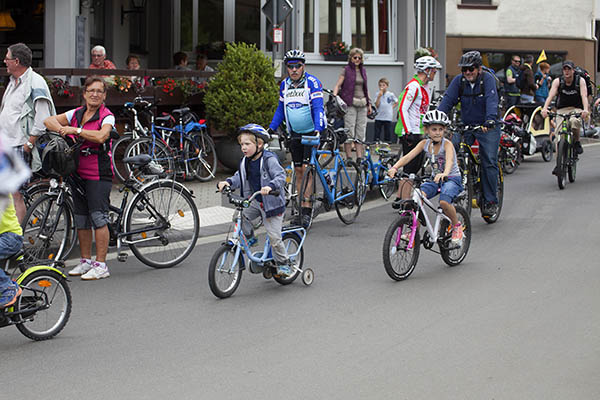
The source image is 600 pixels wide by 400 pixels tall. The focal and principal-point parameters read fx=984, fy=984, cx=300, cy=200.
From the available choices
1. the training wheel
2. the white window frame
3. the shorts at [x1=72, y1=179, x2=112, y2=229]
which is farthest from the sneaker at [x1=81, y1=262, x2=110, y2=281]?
the white window frame

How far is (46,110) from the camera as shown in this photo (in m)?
8.98

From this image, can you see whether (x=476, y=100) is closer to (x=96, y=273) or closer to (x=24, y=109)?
(x=96, y=273)

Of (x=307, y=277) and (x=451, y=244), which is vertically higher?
(x=451, y=244)

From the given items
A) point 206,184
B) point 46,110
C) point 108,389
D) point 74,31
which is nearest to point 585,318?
point 108,389

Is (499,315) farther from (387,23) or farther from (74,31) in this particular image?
(387,23)

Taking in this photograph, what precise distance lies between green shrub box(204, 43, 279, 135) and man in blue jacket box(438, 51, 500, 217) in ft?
14.7

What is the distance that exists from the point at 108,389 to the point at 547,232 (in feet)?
21.9

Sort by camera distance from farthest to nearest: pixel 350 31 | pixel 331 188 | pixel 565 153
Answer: pixel 350 31, pixel 565 153, pixel 331 188

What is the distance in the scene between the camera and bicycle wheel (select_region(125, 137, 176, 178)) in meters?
13.9

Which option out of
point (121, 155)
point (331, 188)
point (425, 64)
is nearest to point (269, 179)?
point (331, 188)

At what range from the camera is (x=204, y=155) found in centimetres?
1516

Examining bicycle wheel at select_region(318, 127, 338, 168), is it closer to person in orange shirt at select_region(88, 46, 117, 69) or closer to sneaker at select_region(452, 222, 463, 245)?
sneaker at select_region(452, 222, 463, 245)

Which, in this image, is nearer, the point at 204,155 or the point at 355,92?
the point at 204,155

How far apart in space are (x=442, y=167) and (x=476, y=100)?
2.24 meters
